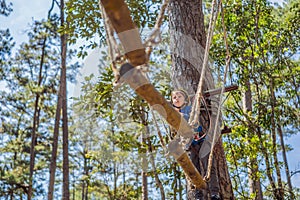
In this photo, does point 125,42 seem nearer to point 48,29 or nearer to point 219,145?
point 219,145

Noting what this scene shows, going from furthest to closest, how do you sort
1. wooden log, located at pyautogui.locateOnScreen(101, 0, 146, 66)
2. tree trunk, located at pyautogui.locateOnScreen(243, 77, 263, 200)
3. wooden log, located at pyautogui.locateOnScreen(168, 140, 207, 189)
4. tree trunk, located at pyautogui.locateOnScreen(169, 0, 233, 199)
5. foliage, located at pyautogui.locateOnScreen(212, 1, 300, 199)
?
tree trunk, located at pyautogui.locateOnScreen(243, 77, 263, 200), foliage, located at pyautogui.locateOnScreen(212, 1, 300, 199), tree trunk, located at pyautogui.locateOnScreen(169, 0, 233, 199), wooden log, located at pyautogui.locateOnScreen(168, 140, 207, 189), wooden log, located at pyautogui.locateOnScreen(101, 0, 146, 66)

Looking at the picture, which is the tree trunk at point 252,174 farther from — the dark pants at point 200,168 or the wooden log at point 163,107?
the wooden log at point 163,107

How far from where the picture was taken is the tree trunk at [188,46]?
257cm

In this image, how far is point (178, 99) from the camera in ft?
7.37

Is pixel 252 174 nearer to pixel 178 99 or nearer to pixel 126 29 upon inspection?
pixel 178 99

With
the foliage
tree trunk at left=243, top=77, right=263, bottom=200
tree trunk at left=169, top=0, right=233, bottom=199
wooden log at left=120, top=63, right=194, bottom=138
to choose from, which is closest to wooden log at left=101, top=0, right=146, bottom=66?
wooden log at left=120, top=63, right=194, bottom=138

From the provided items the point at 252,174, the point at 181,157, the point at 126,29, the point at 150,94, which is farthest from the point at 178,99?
the point at 252,174

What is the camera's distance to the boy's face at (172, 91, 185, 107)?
2242mm

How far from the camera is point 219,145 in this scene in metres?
2.46

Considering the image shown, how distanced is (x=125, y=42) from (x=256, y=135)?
4.35 metres

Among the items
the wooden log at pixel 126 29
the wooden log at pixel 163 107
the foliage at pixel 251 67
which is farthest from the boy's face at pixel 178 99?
the foliage at pixel 251 67

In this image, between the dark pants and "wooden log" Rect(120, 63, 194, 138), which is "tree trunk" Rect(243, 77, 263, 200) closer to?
the dark pants

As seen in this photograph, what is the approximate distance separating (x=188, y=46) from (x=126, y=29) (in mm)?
1593

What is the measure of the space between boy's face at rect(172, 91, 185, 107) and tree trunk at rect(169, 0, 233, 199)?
282 mm
